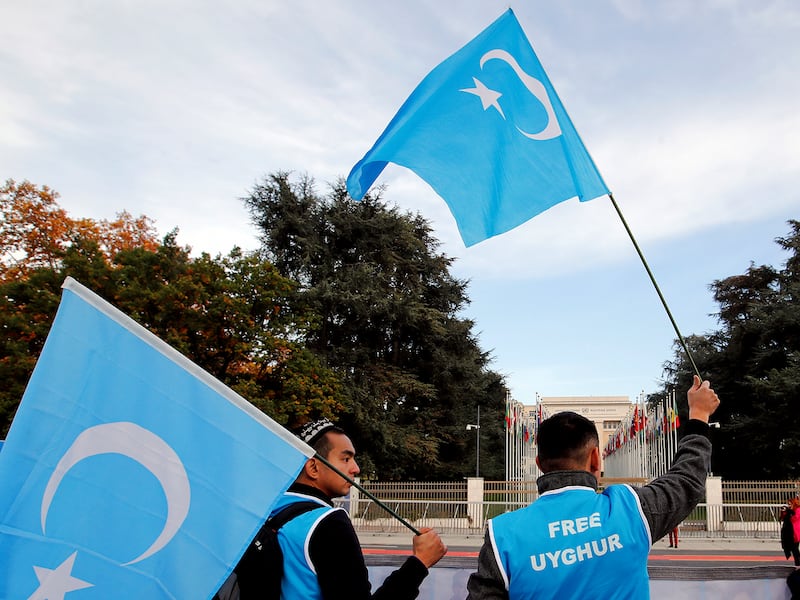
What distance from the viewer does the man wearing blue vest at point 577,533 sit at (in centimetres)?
252

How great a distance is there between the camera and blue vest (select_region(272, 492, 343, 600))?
2.77m

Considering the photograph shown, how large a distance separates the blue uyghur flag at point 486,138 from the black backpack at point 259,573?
2.31 meters

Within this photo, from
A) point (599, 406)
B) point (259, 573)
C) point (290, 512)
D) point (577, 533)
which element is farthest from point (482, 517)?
point (599, 406)

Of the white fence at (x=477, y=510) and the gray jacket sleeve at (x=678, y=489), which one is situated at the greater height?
the gray jacket sleeve at (x=678, y=489)

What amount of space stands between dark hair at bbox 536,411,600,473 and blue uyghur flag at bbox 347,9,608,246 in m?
1.99

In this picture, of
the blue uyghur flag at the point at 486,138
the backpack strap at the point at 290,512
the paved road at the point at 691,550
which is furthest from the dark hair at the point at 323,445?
the paved road at the point at 691,550

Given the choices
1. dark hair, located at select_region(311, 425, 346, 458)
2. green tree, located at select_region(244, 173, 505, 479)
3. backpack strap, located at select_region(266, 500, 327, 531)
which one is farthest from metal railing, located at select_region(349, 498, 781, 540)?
backpack strap, located at select_region(266, 500, 327, 531)

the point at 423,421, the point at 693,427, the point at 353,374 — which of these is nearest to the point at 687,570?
the point at 693,427

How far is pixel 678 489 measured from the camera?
2.72 meters

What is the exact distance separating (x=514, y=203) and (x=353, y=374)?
3513 centimetres

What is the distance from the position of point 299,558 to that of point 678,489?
138 cm

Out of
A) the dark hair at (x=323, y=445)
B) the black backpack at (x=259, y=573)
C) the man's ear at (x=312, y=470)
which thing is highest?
the dark hair at (x=323, y=445)

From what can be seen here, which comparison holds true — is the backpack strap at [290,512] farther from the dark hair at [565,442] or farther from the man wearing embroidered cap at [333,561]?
the dark hair at [565,442]

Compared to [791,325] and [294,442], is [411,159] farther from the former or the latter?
[791,325]
